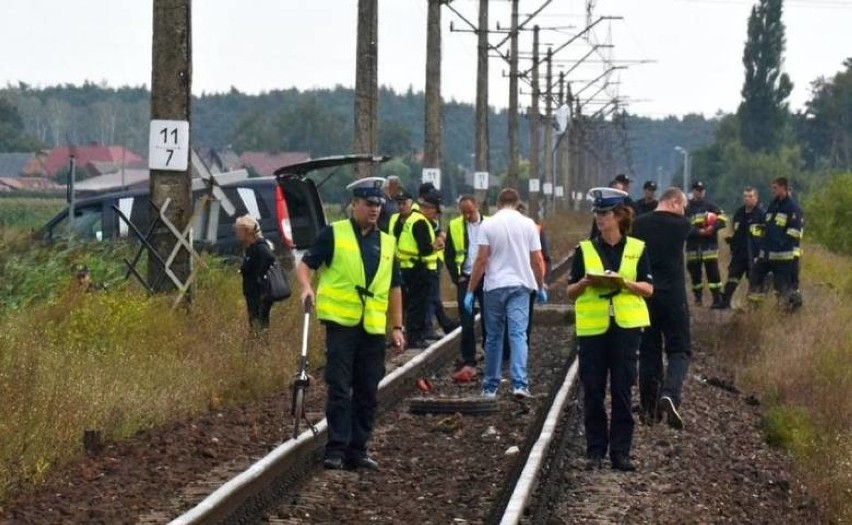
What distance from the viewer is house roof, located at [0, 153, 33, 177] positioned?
354 ft

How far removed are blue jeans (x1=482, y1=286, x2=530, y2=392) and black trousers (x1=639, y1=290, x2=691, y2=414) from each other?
1.45m

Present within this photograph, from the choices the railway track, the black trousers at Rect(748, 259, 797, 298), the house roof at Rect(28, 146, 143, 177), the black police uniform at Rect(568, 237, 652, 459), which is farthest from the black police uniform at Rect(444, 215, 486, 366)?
the house roof at Rect(28, 146, 143, 177)

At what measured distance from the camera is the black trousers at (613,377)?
39.0ft

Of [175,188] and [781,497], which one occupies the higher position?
[175,188]

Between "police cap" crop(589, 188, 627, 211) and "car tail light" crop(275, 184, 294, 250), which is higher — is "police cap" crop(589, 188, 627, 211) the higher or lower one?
the higher one

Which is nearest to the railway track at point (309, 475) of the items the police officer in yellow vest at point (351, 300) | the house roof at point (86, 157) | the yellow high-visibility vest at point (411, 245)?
the police officer in yellow vest at point (351, 300)

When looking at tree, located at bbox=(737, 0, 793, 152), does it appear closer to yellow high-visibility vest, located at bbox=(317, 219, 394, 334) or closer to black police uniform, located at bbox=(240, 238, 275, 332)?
black police uniform, located at bbox=(240, 238, 275, 332)

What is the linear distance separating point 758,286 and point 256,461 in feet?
43.9

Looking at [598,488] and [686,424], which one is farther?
[686,424]

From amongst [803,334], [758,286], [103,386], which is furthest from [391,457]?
[758,286]

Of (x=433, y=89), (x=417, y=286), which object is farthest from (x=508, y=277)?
(x=433, y=89)

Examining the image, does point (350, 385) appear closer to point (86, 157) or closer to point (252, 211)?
point (252, 211)

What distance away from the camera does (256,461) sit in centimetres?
1163

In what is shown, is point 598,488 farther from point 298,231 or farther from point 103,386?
point 298,231
